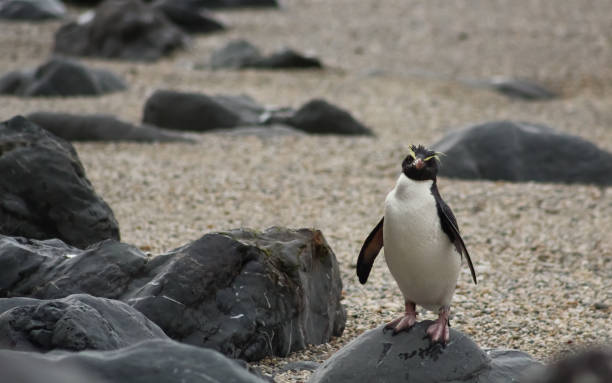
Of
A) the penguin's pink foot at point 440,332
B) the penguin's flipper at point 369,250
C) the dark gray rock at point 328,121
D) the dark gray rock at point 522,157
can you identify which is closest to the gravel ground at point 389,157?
the dark gray rock at point 522,157

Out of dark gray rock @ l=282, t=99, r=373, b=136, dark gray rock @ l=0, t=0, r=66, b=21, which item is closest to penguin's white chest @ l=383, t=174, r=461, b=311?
dark gray rock @ l=282, t=99, r=373, b=136

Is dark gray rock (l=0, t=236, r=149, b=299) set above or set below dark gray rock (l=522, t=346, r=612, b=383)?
below

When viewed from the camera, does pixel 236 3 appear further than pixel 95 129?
Yes

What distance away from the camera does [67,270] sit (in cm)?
464

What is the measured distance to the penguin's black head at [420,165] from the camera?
12.6 feet

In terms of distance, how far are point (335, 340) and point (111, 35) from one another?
11907 mm

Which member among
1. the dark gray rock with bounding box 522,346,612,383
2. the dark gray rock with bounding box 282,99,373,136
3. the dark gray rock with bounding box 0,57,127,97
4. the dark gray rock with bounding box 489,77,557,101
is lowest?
the dark gray rock with bounding box 0,57,127,97

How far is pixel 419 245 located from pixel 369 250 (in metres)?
0.53

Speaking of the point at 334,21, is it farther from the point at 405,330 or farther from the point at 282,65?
the point at 405,330

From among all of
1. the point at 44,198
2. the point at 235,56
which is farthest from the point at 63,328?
the point at 235,56

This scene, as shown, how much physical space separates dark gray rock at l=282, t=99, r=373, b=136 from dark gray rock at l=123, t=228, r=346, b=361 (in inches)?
238

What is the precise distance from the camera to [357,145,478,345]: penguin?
3.81 m

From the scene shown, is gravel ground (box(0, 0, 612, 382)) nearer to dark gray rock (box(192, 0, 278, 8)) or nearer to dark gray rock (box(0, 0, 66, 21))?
dark gray rock (box(0, 0, 66, 21))

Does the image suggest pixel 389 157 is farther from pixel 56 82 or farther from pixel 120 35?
pixel 120 35
